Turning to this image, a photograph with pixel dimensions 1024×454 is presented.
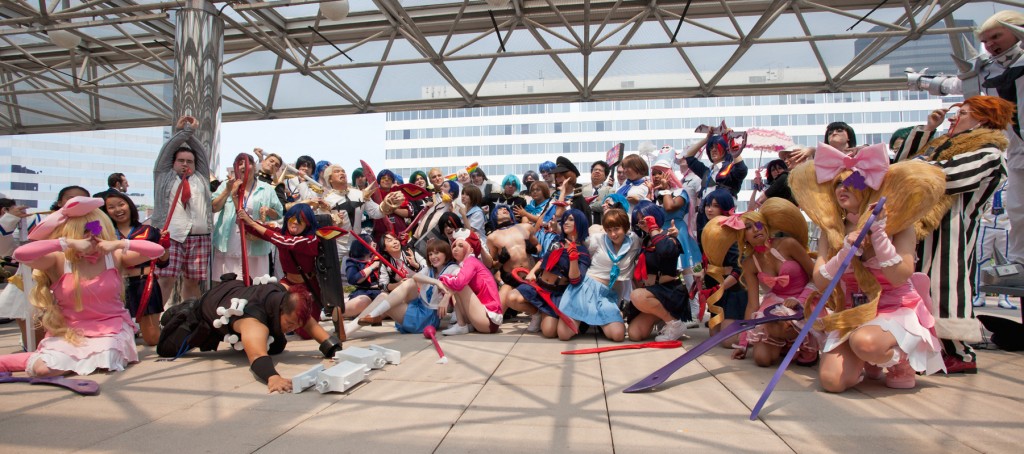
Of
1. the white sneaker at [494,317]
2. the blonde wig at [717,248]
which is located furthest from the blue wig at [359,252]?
the blonde wig at [717,248]

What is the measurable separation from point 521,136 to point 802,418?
6684 centimetres

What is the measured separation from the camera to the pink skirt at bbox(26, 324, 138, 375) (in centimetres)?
344

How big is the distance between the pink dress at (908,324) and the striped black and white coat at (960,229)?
11.0 inches

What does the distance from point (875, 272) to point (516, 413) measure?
7.43 feet

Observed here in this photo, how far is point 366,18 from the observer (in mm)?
9086

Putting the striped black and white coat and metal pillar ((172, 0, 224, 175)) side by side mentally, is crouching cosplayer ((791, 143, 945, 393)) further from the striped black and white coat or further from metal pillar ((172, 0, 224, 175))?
metal pillar ((172, 0, 224, 175))

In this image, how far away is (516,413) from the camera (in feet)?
9.07

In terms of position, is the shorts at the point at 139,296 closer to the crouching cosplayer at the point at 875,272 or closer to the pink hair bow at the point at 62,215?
the pink hair bow at the point at 62,215

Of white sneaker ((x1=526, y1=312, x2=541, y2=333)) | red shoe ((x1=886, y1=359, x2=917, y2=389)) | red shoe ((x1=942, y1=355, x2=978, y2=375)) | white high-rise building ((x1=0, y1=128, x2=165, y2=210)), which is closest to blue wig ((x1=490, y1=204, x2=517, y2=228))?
white sneaker ((x1=526, y1=312, x2=541, y2=333))

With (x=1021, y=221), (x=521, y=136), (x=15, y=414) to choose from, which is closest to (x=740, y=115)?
(x=521, y=136)

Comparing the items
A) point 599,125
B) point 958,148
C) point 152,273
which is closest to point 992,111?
point 958,148

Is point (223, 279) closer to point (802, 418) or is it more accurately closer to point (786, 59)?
point (802, 418)

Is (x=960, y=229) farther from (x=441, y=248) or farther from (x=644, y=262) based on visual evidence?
(x=441, y=248)

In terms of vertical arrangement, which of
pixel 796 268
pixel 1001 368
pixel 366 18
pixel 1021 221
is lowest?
pixel 1001 368
